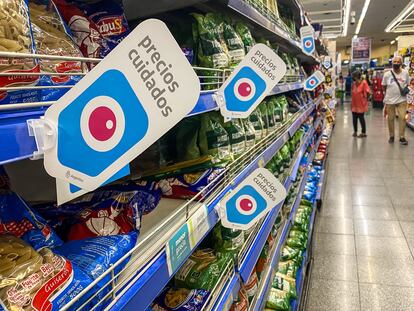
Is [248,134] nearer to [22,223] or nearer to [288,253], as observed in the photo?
[22,223]

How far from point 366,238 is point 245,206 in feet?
9.01

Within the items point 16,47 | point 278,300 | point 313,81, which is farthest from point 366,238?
point 16,47

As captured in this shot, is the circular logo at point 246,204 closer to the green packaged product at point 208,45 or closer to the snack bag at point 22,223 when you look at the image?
the green packaged product at point 208,45

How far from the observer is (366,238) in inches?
138

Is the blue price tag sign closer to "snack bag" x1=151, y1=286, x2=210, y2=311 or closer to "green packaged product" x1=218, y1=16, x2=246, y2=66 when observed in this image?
"snack bag" x1=151, y1=286, x2=210, y2=311

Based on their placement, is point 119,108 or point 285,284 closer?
point 119,108

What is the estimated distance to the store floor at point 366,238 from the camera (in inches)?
105

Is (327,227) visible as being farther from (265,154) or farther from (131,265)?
(131,265)

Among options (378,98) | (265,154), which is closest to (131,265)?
(265,154)

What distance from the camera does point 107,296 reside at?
24.1 inches

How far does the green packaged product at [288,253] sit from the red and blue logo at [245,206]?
145 centimetres

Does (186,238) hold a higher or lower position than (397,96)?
higher

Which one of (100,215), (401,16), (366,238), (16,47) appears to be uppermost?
(401,16)

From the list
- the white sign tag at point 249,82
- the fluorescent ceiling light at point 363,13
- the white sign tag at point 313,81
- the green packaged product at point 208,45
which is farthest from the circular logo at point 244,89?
the fluorescent ceiling light at point 363,13
